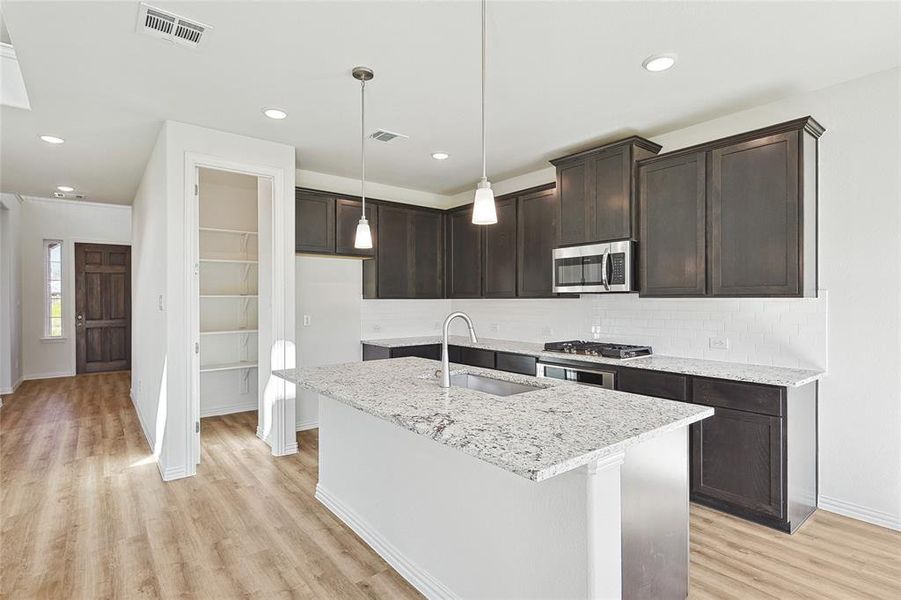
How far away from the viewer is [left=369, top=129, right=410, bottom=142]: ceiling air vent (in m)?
3.79

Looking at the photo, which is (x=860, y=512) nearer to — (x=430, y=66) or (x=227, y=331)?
(x=430, y=66)

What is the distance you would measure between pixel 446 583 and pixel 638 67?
9.33 ft

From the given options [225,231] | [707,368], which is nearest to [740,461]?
[707,368]

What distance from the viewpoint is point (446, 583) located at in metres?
2.09

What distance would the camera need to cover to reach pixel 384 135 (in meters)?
3.86

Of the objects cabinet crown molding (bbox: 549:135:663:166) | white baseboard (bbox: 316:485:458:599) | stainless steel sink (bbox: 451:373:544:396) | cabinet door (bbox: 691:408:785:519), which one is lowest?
white baseboard (bbox: 316:485:458:599)

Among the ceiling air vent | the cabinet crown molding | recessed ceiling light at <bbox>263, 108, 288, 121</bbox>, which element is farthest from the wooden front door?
the cabinet crown molding

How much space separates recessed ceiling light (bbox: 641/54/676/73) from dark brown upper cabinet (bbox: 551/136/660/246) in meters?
0.92

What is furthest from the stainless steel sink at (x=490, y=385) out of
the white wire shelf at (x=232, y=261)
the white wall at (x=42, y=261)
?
the white wall at (x=42, y=261)

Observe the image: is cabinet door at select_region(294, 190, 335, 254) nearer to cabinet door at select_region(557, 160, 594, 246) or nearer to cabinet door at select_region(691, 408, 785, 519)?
cabinet door at select_region(557, 160, 594, 246)

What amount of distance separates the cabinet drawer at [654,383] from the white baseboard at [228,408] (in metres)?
4.31

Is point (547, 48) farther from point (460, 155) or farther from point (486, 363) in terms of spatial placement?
point (486, 363)

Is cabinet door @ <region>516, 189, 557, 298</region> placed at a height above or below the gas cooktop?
above

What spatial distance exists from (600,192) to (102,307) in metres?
8.24
